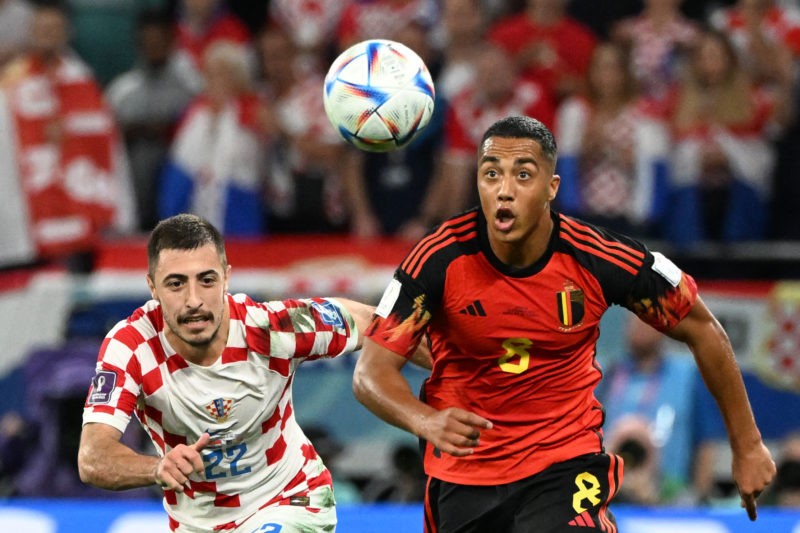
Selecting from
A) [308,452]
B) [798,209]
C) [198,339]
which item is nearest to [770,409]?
[798,209]

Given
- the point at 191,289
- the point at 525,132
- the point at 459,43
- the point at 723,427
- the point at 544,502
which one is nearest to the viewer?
the point at 191,289

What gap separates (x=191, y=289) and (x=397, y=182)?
5.50 metres

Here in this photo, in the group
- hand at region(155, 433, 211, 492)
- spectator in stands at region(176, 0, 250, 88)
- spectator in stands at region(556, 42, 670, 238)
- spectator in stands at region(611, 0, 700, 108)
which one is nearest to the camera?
hand at region(155, 433, 211, 492)

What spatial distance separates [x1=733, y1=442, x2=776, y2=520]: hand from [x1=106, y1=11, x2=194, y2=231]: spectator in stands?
259 inches

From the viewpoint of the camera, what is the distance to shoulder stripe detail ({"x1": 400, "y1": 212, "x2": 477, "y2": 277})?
5.39 metres

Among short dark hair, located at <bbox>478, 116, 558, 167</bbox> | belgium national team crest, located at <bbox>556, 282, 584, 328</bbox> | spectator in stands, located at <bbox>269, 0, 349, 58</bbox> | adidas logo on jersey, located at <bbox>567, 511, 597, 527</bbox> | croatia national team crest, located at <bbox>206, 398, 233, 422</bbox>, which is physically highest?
spectator in stands, located at <bbox>269, 0, 349, 58</bbox>

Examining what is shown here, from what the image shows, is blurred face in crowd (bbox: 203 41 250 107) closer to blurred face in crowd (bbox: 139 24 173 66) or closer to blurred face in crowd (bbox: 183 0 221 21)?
blurred face in crowd (bbox: 139 24 173 66)

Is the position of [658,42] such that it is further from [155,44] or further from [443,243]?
[443,243]

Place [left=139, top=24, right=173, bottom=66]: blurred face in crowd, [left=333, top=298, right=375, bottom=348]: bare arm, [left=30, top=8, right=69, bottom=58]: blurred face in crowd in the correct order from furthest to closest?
[left=139, top=24, right=173, bottom=66]: blurred face in crowd, [left=30, top=8, right=69, bottom=58]: blurred face in crowd, [left=333, top=298, right=375, bottom=348]: bare arm

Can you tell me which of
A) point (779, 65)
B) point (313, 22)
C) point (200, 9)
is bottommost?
point (779, 65)

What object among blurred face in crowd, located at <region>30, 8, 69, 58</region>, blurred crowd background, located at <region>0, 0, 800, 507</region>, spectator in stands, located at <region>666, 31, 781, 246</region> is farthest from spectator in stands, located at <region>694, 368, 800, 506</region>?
blurred face in crowd, located at <region>30, 8, 69, 58</region>

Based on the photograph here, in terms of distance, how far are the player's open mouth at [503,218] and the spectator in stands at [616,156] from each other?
A: 15.6ft

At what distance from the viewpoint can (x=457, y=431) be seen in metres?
4.79

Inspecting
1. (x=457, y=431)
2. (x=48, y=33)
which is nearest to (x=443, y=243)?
(x=457, y=431)
